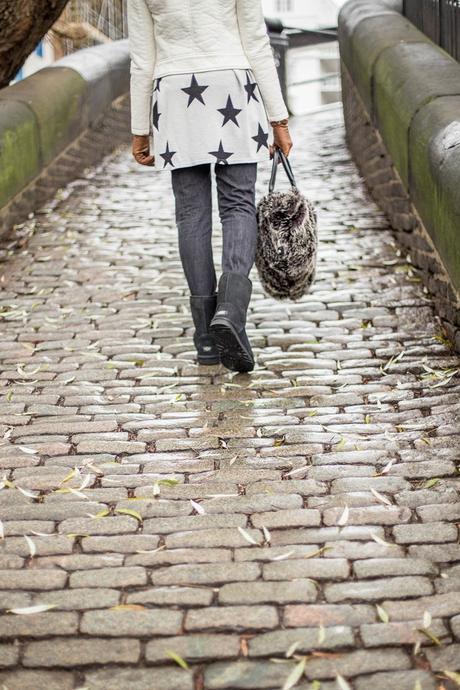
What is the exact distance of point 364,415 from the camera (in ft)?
13.3

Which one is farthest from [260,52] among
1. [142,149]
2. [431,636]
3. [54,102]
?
[54,102]

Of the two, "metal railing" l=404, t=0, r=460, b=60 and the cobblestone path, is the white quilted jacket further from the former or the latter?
"metal railing" l=404, t=0, r=460, b=60

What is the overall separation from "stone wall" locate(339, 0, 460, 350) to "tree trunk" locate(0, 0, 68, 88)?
2.24m

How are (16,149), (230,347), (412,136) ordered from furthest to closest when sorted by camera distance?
(16,149)
(412,136)
(230,347)

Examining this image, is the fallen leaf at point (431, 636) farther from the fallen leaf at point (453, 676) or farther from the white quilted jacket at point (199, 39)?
the white quilted jacket at point (199, 39)

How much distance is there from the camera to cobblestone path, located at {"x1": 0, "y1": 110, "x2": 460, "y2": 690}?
101 inches

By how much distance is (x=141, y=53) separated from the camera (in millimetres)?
4242

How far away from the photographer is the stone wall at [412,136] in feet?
15.5

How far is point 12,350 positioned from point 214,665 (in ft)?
9.06

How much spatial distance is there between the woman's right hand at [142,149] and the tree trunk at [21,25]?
2897 millimetres

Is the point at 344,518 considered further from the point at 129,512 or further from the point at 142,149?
the point at 142,149

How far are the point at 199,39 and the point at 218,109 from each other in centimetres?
28

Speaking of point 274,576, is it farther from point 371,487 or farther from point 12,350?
point 12,350

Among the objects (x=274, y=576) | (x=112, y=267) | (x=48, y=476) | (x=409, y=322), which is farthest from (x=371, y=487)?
(x=112, y=267)
